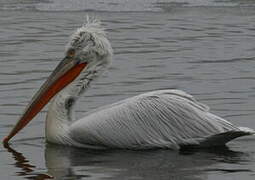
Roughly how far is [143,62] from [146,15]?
450 centimetres

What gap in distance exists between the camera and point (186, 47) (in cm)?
1261

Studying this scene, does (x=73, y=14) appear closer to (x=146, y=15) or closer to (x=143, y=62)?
(x=146, y=15)

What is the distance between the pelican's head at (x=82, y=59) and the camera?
8.15 metres

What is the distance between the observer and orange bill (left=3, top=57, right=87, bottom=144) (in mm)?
8008

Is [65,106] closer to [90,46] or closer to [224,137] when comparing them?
[90,46]

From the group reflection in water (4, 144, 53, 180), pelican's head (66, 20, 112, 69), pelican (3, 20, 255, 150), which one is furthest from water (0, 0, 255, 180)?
pelican's head (66, 20, 112, 69)

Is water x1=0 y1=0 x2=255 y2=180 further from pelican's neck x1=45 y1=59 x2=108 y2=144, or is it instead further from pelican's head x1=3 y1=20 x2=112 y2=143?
pelican's head x1=3 y1=20 x2=112 y2=143

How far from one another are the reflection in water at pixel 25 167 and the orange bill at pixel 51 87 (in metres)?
0.41

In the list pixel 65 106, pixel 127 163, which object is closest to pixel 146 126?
pixel 127 163

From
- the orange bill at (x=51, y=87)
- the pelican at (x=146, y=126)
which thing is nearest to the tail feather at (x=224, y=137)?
the pelican at (x=146, y=126)

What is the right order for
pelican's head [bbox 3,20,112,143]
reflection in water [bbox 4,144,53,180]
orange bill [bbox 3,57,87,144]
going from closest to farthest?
reflection in water [bbox 4,144,53,180] < orange bill [bbox 3,57,87,144] < pelican's head [bbox 3,20,112,143]

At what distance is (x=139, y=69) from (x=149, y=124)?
3388 mm

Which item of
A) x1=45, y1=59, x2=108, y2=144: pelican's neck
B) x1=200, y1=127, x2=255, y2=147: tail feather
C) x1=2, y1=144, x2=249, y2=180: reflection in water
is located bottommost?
x1=2, y1=144, x2=249, y2=180: reflection in water

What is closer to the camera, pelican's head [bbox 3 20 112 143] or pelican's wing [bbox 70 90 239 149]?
pelican's wing [bbox 70 90 239 149]
